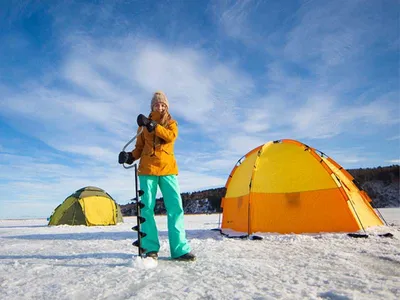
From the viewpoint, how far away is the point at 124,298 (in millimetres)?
2309

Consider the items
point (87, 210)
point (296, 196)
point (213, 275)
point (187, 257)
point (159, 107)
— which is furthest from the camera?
point (87, 210)

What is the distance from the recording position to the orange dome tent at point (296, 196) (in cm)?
646

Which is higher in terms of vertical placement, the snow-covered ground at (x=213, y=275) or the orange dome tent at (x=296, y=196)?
the orange dome tent at (x=296, y=196)

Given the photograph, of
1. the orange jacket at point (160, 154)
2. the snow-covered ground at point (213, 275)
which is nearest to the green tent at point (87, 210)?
the snow-covered ground at point (213, 275)

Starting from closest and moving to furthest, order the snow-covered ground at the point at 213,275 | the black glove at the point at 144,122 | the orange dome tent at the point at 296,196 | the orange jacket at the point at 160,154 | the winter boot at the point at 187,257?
1. the snow-covered ground at the point at 213,275
2. the black glove at the point at 144,122
3. the winter boot at the point at 187,257
4. the orange jacket at the point at 160,154
5. the orange dome tent at the point at 296,196

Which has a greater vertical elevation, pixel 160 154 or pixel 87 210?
pixel 160 154

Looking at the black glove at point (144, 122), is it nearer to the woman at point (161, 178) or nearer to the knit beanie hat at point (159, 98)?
the woman at point (161, 178)

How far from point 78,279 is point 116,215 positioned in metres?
12.4

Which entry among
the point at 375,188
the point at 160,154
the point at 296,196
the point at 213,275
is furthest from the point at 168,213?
the point at 375,188

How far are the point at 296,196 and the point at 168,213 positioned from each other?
4.02m

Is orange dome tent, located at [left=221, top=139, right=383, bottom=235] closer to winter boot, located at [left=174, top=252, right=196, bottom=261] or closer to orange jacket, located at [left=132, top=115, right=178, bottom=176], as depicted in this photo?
winter boot, located at [left=174, top=252, right=196, bottom=261]

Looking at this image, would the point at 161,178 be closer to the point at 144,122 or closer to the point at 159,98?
the point at 144,122

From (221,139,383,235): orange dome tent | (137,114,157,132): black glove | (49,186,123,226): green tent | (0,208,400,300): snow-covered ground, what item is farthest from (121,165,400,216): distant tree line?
(137,114,157,132): black glove

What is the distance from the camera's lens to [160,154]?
13.1 feet
